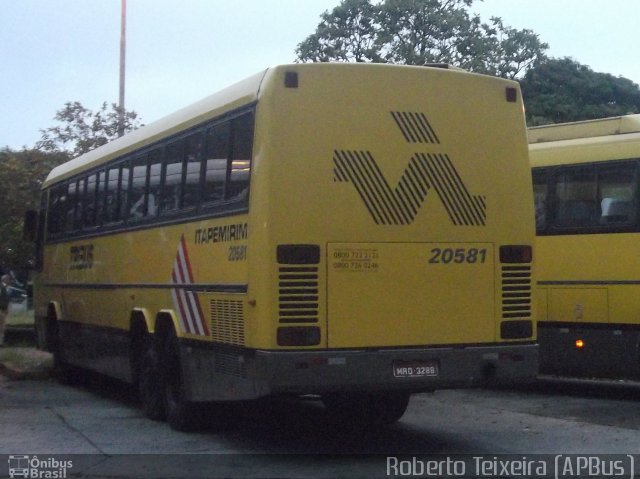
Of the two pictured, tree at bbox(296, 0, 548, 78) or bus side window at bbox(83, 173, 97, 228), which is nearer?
bus side window at bbox(83, 173, 97, 228)

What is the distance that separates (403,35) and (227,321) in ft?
127

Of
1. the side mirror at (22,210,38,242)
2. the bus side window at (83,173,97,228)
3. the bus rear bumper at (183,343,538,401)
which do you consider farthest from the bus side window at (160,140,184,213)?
the side mirror at (22,210,38,242)

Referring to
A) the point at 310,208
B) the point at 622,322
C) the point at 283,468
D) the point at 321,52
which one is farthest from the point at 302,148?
the point at 321,52

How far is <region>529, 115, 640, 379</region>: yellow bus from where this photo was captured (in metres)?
14.7

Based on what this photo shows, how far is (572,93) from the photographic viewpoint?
167 feet

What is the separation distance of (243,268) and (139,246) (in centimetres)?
371

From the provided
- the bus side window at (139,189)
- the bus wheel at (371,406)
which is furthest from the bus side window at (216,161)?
the bus wheel at (371,406)

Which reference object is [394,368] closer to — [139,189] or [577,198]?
[139,189]

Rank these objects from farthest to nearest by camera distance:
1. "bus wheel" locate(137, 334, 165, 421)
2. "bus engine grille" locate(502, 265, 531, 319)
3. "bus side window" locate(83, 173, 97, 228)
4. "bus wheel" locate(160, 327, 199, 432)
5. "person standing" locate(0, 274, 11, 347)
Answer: "person standing" locate(0, 274, 11, 347) < "bus side window" locate(83, 173, 97, 228) < "bus wheel" locate(137, 334, 165, 421) < "bus wheel" locate(160, 327, 199, 432) < "bus engine grille" locate(502, 265, 531, 319)

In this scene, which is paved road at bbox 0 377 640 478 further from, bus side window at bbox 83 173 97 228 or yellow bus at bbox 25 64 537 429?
bus side window at bbox 83 173 97 228

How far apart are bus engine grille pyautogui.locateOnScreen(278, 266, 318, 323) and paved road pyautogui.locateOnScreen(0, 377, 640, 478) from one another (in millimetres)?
1256

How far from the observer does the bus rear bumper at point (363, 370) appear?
384 inches

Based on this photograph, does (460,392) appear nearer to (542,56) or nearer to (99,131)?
(99,131)

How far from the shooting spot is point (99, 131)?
29141mm
